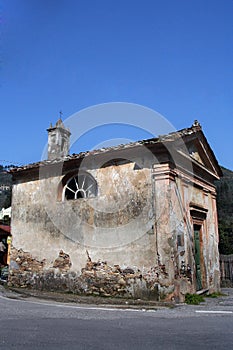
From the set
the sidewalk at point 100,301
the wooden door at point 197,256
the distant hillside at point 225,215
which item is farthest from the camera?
the distant hillside at point 225,215

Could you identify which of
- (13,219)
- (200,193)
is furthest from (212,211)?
(13,219)

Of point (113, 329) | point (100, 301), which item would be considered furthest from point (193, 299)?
point (113, 329)

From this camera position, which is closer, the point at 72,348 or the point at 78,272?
the point at 72,348

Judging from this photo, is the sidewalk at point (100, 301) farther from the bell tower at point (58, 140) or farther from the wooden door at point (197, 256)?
the bell tower at point (58, 140)

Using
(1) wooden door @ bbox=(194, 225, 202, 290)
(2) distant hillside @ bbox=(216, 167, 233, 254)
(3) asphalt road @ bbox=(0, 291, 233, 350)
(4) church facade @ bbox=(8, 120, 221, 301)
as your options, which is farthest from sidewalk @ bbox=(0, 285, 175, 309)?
(2) distant hillside @ bbox=(216, 167, 233, 254)

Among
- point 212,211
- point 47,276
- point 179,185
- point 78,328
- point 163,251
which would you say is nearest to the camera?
point 78,328

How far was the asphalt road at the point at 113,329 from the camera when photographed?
4285 mm

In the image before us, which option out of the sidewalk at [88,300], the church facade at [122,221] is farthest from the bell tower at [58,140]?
the sidewalk at [88,300]

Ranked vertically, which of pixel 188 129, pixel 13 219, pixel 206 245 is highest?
pixel 188 129

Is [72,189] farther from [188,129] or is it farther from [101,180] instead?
[188,129]

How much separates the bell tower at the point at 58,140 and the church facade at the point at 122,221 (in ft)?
7.69

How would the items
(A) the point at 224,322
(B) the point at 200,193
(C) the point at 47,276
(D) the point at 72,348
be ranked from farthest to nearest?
1. (B) the point at 200,193
2. (C) the point at 47,276
3. (A) the point at 224,322
4. (D) the point at 72,348

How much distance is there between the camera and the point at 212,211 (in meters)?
12.7

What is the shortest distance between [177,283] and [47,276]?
421cm
